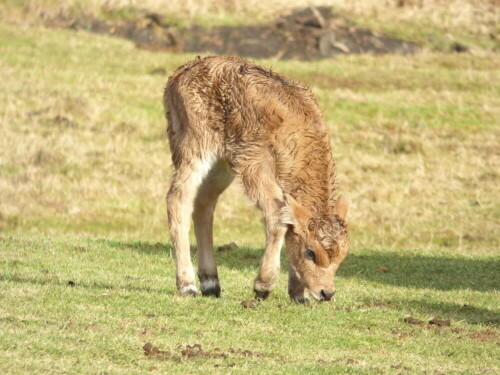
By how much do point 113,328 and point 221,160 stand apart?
3092 mm

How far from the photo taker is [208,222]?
40.5 feet

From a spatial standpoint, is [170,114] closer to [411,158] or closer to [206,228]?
[206,228]

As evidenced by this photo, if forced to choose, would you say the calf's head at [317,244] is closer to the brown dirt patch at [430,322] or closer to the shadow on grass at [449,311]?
the brown dirt patch at [430,322]

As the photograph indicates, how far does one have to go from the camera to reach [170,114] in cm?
1233

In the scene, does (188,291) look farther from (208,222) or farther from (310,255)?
(310,255)

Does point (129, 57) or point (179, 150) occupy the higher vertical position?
point (179, 150)

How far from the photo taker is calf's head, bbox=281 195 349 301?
1052 centimetres

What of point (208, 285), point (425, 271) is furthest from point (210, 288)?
point (425, 271)

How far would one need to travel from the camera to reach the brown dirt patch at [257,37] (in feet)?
142

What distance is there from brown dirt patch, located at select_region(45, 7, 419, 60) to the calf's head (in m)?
32.1

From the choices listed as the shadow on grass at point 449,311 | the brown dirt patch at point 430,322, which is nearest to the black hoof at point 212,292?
the shadow on grass at point 449,311

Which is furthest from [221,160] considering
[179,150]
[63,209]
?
[63,209]

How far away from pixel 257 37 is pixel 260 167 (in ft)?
113

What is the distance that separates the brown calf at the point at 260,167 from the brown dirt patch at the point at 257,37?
1207 inches
